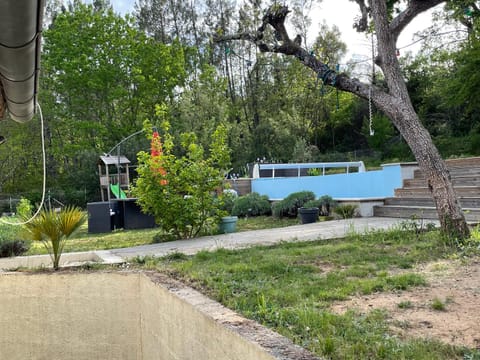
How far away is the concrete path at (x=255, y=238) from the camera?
6898 millimetres

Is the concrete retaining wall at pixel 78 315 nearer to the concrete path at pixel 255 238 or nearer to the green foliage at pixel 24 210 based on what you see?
the concrete path at pixel 255 238

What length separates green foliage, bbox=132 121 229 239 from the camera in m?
8.29

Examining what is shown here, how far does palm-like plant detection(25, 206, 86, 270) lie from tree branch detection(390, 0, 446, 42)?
508 cm

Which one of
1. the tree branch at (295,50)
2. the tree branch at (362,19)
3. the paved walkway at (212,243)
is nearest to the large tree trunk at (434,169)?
the tree branch at (295,50)

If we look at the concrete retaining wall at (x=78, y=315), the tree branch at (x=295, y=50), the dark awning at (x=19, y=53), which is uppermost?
the tree branch at (x=295, y=50)

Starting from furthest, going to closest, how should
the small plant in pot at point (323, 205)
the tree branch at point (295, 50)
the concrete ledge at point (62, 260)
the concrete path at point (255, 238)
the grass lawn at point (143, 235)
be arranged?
1. the small plant in pot at point (323, 205)
2. the grass lawn at point (143, 235)
3. the concrete path at point (255, 238)
4. the tree branch at point (295, 50)
5. the concrete ledge at point (62, 260)

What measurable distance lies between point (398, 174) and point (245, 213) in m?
4.34

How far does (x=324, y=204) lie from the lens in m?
10.9

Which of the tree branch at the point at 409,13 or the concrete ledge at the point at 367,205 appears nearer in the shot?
the tree branch at the point at 409,13

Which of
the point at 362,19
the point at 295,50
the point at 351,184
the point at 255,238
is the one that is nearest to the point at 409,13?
the point at 362,19

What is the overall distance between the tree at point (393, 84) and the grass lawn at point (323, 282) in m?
0.52

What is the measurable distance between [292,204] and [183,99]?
1626 centimetres

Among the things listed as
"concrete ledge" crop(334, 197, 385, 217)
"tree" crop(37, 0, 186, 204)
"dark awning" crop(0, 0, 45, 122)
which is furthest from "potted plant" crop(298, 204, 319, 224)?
"tree" crop(37, 0, 186, 204)

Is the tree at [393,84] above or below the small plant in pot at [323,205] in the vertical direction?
above
